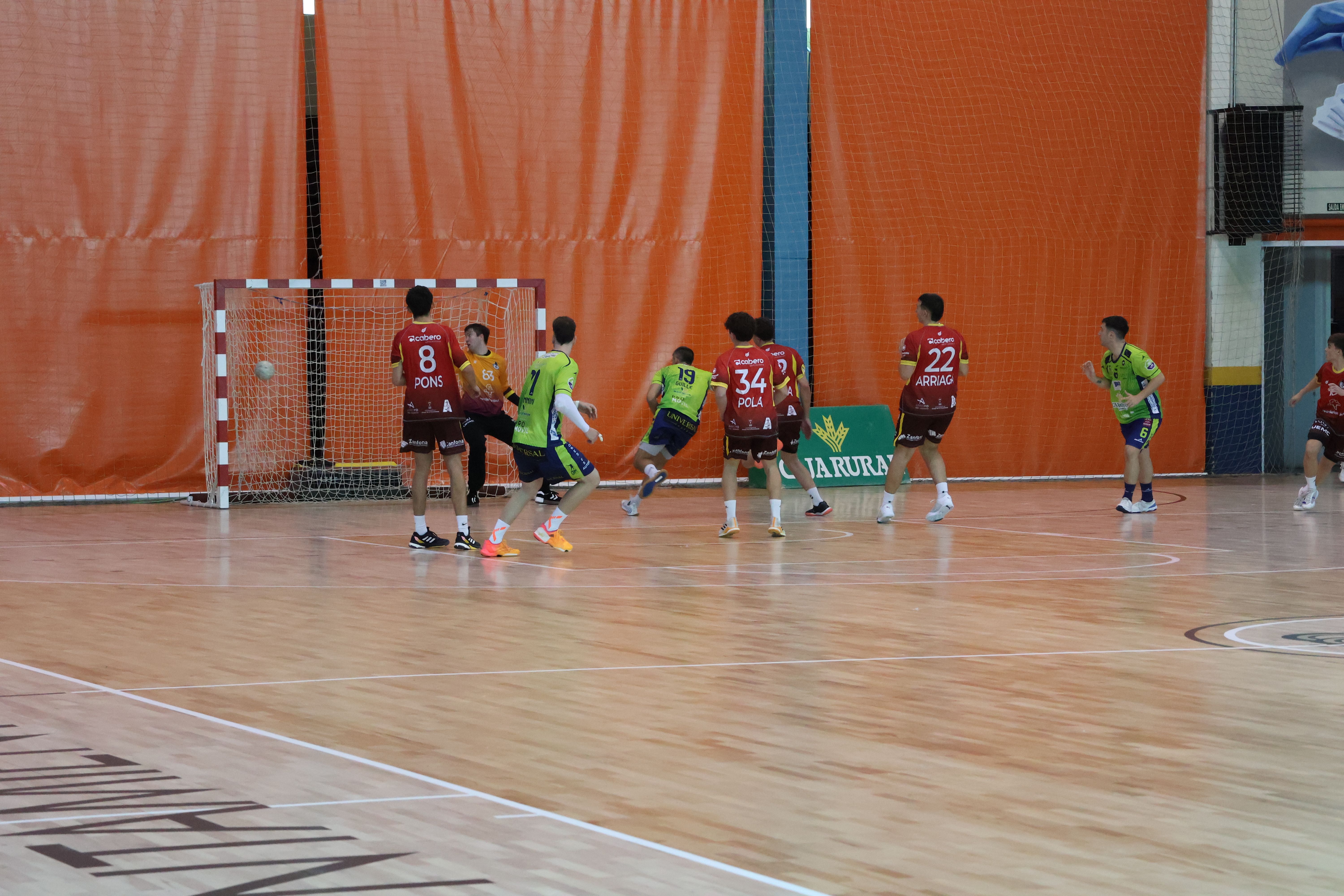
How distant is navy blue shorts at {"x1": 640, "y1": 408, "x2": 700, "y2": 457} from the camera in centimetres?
1524

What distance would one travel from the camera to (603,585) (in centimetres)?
1013

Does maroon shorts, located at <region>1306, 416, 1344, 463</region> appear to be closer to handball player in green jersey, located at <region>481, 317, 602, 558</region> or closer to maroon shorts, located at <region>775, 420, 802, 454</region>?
maroon shorts, located at <region>775, 420, 802, 454</region>

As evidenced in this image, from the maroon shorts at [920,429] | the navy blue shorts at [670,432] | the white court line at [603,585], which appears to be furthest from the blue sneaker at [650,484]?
the white court line at [603,585]

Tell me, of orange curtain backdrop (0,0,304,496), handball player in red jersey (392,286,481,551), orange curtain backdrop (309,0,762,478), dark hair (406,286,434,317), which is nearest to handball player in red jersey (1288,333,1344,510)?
orange curtain backdrop (309,0,762,478)

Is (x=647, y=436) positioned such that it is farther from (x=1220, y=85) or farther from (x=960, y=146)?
(x=1220, y=85)

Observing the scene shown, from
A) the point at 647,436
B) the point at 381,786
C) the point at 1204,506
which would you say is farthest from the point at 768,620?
the point at 1204,506

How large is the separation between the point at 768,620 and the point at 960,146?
40.7ft

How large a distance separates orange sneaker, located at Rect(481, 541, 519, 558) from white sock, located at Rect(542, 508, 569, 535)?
1.31 ft

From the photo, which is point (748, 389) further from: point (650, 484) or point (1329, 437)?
point (1329, 437)

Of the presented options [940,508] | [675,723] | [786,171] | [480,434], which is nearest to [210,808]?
[675,723]

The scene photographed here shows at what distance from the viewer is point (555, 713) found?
617 cm

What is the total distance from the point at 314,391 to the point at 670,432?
4205 mm

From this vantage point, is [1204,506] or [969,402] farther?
[969,402]

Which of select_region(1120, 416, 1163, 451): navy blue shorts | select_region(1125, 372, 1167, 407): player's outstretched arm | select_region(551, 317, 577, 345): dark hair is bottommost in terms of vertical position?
select_region(1120, 416, 1163, 451): navy blue shorts
